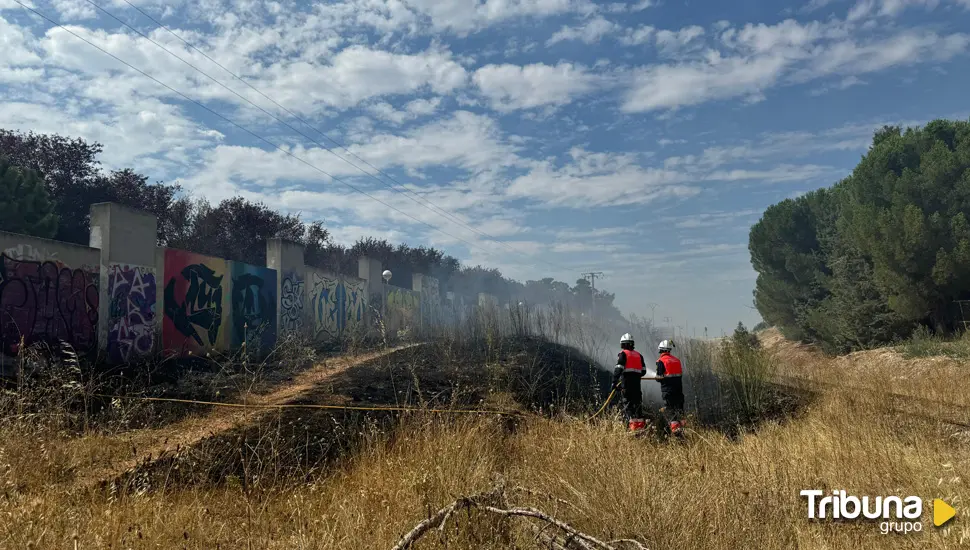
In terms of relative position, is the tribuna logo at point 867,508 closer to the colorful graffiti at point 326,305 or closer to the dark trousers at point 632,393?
the dark trousers at point 632,393

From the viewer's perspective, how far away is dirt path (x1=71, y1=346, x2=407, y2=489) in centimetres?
430

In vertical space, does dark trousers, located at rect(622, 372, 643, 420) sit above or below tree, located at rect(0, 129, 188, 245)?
below

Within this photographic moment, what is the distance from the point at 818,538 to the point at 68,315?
10.7 metres

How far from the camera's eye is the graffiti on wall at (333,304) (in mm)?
17672

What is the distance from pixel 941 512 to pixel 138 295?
1194 cm

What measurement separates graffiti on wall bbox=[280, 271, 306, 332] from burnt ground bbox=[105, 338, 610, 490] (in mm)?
5553

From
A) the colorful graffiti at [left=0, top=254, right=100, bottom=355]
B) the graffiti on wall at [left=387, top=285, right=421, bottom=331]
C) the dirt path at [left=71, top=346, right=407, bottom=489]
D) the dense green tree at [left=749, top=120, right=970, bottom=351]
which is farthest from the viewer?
the graffiti on wall at [left=387, top=285, right=421, bottom=331]

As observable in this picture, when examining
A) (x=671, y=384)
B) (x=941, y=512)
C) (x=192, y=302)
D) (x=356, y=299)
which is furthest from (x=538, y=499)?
(x=356, y=299)

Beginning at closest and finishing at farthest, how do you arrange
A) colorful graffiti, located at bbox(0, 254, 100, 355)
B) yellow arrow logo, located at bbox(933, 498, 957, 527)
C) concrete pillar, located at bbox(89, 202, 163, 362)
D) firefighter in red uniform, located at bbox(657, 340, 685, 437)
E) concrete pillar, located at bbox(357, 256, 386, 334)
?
yellow arrow logo, located at bbox(933, 498, 957, 527) < firefighter in red uniform, located at bbox(657, 340, 685, 437) < colorful graffiti, located at bbox(0, 254, 100, 355) < concrete pillar, located at bbox(89, 202, 163, 362) < concrete pillar, located at bbox(357, 256, 386, 334)

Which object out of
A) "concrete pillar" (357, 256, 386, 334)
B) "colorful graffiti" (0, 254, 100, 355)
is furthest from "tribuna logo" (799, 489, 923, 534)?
"concrete pillar" (357, 256, 386, 334)

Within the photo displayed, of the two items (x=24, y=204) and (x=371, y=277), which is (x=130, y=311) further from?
(x=371, y=277)

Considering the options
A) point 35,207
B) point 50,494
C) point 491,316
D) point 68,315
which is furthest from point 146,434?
point 35,207

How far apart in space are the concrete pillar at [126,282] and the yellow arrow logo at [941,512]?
1130 cm

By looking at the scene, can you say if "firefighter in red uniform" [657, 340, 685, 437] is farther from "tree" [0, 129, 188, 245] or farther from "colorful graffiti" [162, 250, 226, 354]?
"tree" [0, 129, 188, 245]
